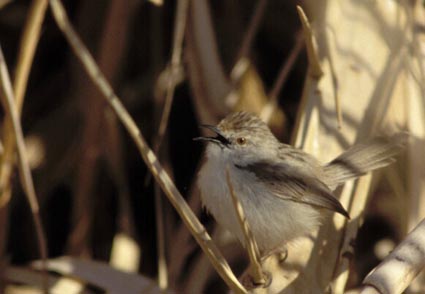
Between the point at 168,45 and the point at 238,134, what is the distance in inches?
53.9

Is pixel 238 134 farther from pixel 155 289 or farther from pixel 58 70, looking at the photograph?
pixel 58 70

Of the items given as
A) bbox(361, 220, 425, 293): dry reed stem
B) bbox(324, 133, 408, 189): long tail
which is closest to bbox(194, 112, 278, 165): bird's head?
bbox(324, 133, 408, 189): long tail

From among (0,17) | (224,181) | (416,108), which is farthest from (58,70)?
(416,108)

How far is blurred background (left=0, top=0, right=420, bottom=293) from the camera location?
3658 mm

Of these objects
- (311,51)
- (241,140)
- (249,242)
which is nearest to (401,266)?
(249,242)

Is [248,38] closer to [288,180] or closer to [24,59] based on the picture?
[288,180]

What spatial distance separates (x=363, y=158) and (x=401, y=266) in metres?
0.88

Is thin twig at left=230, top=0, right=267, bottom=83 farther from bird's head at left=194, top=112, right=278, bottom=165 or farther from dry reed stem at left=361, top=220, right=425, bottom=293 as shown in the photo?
dry reed stem at left=361, top=220, right=425, bottom=293

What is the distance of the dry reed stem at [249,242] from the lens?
223 cm

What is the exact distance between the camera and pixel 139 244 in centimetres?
393

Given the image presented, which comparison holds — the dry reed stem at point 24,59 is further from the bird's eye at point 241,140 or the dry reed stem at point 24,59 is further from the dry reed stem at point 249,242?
the dry reed stem at point 249,242

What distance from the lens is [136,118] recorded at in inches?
167

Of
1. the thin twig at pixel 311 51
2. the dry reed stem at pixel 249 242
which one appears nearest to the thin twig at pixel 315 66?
the thin twig at pixel 311 51

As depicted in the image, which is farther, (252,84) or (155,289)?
(252,84)
